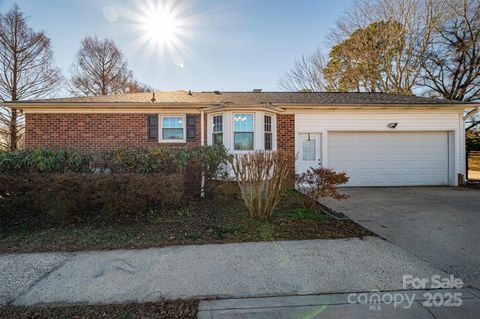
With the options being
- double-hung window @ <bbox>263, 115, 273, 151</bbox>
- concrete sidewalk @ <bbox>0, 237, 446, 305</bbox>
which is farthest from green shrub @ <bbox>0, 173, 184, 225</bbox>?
double-hung window @ <bbox>263, 115, 273, 151</bbox>

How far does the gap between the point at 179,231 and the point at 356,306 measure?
3.13 m

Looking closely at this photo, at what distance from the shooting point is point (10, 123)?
16.1m

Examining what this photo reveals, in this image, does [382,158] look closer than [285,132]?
No

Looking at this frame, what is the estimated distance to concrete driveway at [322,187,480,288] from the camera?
3.33m

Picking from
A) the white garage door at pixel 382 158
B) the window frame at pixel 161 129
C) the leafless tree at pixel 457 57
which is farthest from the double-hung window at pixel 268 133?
the leafless tree at pixel 457 57

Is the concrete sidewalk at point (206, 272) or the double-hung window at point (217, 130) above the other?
the double-hung window at point (217, 130)

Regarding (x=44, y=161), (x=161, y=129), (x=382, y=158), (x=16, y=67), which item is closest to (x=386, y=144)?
(x=382, y=158)

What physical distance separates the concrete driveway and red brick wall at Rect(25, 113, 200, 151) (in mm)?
7266

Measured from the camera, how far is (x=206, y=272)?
116 inches

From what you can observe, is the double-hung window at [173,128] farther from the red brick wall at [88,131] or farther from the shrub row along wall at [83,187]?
the shrub row along wall at [83,187]

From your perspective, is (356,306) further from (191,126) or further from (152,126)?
(152,126)

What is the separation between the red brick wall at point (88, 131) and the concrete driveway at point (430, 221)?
727 cm

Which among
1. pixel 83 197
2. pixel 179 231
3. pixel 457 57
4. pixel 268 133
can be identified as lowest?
pixel 179 231

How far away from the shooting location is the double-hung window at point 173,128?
30.7ft
